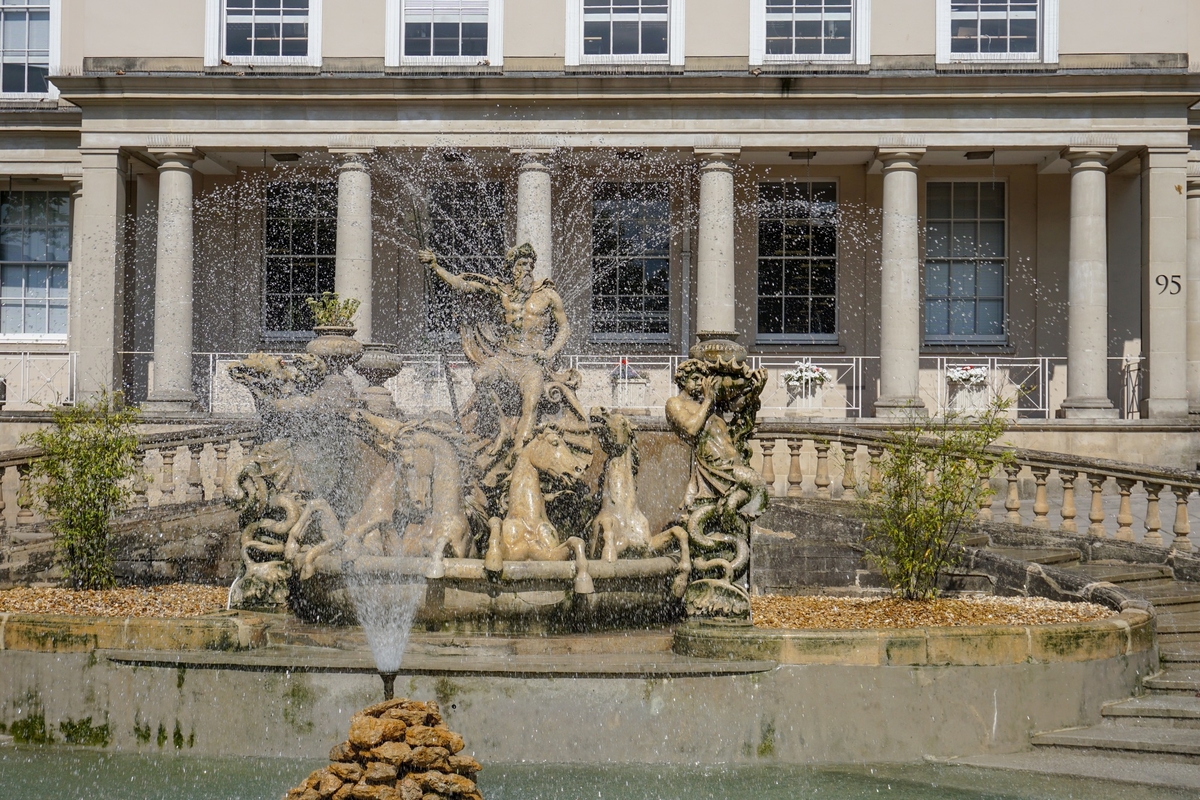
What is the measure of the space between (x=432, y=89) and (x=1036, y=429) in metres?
11.8

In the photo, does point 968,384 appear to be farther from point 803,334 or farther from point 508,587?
point 508,587

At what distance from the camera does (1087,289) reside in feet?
77.5

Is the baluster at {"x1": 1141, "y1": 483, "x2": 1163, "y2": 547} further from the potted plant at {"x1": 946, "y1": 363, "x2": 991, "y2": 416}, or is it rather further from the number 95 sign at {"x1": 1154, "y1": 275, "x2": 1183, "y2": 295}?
the number 95 sign at {"x1": 1154, "y1": 275, "x2": 1183, "y2": 295}

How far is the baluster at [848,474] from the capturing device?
15.5 metres

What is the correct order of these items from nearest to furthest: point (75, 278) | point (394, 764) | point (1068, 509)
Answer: point (394, 764) → point (1068, 509) → point (75, 278)

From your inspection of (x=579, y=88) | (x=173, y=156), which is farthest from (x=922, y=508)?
(x=173, y=156)

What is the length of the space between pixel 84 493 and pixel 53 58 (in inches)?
701

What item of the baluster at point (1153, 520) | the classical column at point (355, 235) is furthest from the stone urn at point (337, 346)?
the baluster at point (1153, 520)

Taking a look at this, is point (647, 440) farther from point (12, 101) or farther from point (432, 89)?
point (12, 101)

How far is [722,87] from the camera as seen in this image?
78.7 feet

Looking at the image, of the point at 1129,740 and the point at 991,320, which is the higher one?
the point at 991,320

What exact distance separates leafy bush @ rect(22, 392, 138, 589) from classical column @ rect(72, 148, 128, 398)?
1209 cm

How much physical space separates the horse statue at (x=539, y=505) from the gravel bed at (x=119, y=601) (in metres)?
2.33

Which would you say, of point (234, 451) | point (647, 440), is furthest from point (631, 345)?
point (647, 440)
